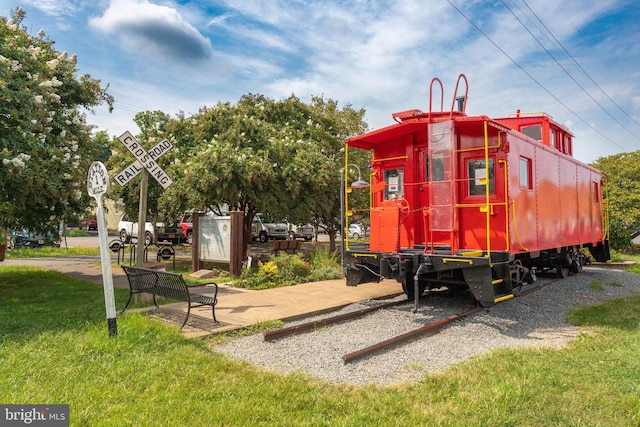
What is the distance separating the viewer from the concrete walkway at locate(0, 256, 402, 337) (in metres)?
6.86

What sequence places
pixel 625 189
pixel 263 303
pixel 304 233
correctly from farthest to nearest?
pixel 304 233
pixel 625 189
pixel 263 303

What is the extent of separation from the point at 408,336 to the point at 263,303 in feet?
11.0

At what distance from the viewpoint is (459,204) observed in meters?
7.78

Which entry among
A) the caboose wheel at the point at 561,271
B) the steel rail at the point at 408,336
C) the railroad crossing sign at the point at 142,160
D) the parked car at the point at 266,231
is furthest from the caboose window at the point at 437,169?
the parked car at the point at 266,231

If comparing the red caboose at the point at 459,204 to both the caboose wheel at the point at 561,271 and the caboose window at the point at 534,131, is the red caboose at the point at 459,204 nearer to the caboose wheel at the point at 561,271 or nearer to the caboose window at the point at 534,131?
the caboose window at the point at 534,131

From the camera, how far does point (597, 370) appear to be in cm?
480

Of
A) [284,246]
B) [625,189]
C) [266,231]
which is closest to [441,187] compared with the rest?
[284,246]

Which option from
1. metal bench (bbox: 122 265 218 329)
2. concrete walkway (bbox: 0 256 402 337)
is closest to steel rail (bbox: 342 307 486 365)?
concrete walkway (bbox: 0 256 402 337)

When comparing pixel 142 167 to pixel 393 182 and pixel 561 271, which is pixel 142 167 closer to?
pixel 393 182

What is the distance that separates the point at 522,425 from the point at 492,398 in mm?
406

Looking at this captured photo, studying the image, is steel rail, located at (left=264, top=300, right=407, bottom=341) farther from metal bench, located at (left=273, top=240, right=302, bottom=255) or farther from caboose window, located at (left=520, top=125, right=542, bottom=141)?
metal bench, located at (left=273, top=240, right=302, bottom=255)

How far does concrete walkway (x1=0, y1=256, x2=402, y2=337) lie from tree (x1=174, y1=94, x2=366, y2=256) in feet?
10.9

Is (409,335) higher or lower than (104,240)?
lower

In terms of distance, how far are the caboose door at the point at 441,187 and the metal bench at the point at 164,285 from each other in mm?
3844
